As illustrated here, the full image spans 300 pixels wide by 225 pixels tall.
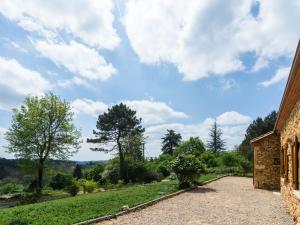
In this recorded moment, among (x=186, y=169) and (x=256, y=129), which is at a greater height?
(x=256, y=129)

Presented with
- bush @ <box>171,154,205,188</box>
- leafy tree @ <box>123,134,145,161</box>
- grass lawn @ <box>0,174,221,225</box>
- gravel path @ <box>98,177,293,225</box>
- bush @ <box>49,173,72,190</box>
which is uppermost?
leafy tree @ <box>123,134,145,161</box>

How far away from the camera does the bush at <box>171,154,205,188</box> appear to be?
16.4 m

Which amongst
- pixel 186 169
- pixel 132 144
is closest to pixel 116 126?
pixel 132 144

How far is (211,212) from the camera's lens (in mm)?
10492

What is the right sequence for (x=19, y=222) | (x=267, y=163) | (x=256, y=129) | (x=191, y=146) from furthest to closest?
(x=256, y=129) → (x=191, y=146) → (x=267, y=163) → (x=19, y=222)

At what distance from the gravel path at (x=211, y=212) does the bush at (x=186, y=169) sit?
2.38m

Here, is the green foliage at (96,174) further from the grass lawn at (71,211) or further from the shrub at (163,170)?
the grass lawn at (71,211)

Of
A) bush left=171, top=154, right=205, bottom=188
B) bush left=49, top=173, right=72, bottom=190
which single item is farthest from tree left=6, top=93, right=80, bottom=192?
bush left=171, top=154, right=205, bottom=188

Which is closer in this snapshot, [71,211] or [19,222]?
[19,222]

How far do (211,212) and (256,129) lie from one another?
4084 cm

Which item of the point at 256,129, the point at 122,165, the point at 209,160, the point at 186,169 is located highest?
the point at 256,129

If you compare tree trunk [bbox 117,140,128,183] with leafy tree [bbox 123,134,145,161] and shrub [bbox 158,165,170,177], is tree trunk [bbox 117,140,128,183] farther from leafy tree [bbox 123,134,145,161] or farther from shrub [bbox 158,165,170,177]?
shrub [bbox 158,165,170,177]

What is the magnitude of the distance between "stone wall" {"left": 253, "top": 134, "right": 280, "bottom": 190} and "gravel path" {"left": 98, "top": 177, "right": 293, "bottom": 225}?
3.64 metres

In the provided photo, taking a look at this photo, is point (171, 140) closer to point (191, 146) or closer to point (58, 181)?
point (191, 146)
